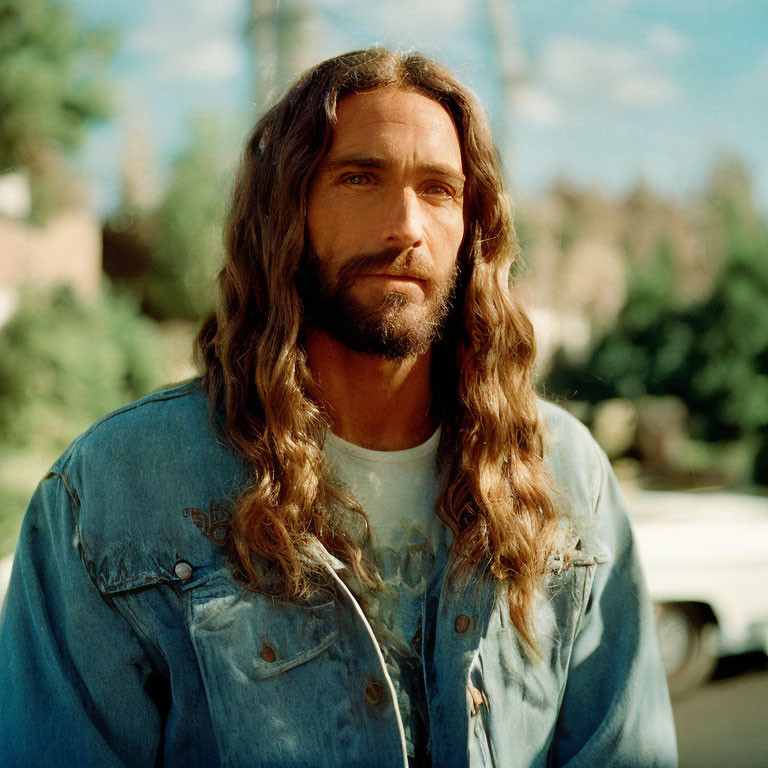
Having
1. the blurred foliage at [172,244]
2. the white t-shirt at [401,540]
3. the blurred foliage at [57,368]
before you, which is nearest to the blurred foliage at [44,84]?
the blurred foliage at [57,368]

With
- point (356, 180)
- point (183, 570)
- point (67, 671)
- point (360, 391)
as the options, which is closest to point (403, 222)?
point (356, 180)

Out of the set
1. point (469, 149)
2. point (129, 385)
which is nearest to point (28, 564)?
point (469, 149)

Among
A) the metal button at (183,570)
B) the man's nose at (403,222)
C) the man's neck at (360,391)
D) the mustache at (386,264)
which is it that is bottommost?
the metal button at (183,570)

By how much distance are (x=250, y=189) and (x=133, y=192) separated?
16023 mm

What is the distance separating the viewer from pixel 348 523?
5.84 feet

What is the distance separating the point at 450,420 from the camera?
203cm

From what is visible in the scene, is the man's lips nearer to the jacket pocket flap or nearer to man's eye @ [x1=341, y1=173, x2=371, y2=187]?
man's eye @ [x1=341, y1=173, x2=371, y2=187]

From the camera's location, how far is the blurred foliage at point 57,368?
8.48 m

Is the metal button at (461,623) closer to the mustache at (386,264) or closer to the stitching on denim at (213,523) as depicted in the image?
the stitching on denim at (213,523)

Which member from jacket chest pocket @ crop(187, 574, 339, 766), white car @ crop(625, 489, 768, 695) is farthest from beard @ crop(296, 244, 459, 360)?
white car @ crop(625, 489, 768, 695)

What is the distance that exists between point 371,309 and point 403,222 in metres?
0.20

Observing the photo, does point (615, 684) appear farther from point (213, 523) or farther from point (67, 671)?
point (67, 671)

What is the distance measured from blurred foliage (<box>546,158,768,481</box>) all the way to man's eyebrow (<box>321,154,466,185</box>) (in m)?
11.1

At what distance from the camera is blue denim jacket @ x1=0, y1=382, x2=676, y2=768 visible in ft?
5.18
